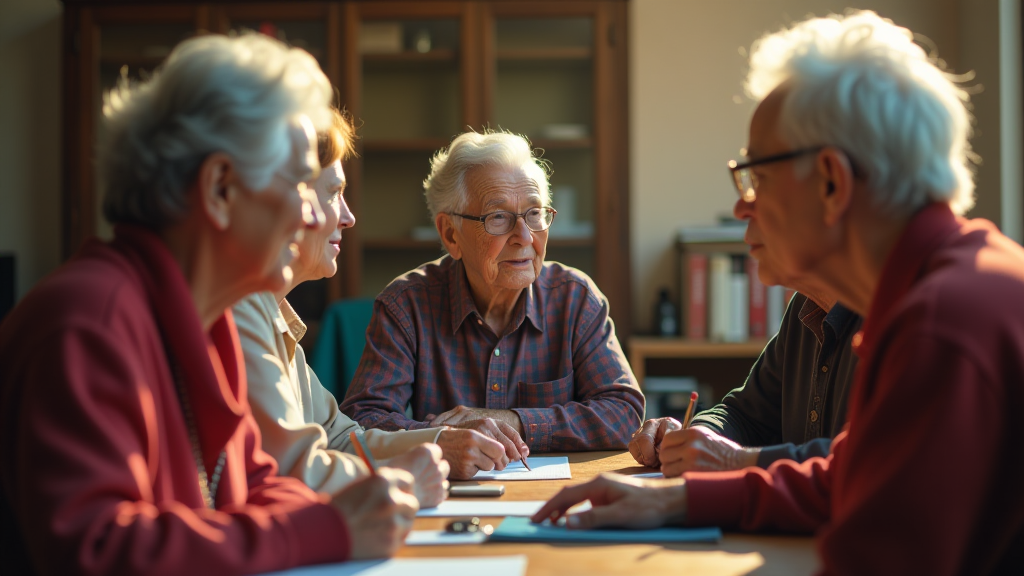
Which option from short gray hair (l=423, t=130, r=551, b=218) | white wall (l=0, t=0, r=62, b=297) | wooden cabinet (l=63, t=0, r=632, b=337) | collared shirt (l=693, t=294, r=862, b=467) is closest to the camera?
collared shirt (l=693, t=294, r=862, b=467)

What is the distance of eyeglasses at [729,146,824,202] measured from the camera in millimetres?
1085

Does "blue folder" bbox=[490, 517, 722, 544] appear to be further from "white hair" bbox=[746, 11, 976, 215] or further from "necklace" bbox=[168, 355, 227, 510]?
"white hair" bbox=[746, 11, 976, 215]

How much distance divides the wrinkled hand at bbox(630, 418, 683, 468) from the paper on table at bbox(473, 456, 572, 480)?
132 millimetres

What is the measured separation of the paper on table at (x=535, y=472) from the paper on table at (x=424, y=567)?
501 mm

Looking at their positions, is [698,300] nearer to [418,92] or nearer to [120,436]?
[418,92]

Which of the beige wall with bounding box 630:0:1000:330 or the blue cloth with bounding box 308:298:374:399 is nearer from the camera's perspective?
the blue cloth with bounding box 308:298:374:399

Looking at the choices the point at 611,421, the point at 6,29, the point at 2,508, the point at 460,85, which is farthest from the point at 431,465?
the point at 6,29

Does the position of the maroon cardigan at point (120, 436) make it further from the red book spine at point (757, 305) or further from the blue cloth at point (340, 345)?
the red book spine at point (757, 305)

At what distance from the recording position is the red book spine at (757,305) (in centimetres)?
357

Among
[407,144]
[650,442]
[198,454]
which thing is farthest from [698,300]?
[198,454]

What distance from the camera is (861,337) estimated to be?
3.50 feet

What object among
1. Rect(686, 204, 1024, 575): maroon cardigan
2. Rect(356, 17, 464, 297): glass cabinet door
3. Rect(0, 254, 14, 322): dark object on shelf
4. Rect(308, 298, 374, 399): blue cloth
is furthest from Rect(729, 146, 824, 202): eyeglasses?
Rect(0, 254, 14, 322): dark object on shelf

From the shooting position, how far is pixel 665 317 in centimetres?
375

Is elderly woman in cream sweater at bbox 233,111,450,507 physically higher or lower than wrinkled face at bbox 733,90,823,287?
lower
